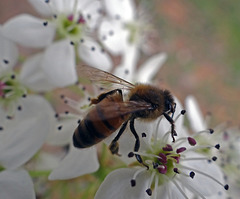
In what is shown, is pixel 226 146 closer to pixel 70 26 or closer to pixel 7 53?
pixel 70 26

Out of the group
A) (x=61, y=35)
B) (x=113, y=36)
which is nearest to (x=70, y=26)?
(x=61, y=35)

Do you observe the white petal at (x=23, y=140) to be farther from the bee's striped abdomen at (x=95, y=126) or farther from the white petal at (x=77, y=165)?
the bee's striped abdomen at (x=95, y=126)

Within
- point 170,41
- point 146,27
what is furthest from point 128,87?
point 170,41

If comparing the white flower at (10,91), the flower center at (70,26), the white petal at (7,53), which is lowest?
the white flower at (10,91)

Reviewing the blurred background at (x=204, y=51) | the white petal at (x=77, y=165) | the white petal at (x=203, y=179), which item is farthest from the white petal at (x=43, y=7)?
the blurred background at (x=204, y=51)

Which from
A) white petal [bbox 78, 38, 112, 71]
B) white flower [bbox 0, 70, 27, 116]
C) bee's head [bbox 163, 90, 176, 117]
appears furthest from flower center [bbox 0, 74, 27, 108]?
bee's head [bbox 163, 90, 176, 117]

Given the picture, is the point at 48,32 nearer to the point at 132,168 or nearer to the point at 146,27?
the point at 132,168

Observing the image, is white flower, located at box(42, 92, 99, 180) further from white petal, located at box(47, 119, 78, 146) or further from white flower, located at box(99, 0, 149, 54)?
white flower, located at box(99, 0, 149, 54)
